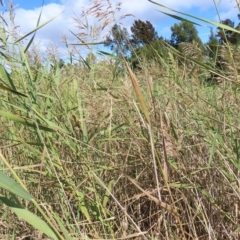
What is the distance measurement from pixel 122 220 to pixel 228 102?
60 cm

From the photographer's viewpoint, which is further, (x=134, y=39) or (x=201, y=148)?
(x=134, y=39)

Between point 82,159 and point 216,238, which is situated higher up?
point 82,159

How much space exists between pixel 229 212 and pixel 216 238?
0.11 meters

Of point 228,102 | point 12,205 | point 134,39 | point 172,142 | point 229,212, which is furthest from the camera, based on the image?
point 134,39

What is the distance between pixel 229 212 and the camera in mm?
1298

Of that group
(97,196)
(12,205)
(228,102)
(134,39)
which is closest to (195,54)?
(228,102)

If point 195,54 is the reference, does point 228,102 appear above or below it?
below

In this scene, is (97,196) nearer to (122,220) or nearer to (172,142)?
(122,220)

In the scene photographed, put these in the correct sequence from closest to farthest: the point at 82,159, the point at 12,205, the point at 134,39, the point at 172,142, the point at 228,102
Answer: the point at 12,205, the point at 172,142, the point at 82,159, the point at 228,102, the point at 134,39

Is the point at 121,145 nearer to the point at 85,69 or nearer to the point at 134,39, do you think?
the point at 134,39

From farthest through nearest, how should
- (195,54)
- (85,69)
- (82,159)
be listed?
(85,69) < (195,54) < (82,159)

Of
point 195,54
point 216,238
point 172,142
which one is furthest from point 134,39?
point 216,238

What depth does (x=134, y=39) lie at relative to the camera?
6.30 feet

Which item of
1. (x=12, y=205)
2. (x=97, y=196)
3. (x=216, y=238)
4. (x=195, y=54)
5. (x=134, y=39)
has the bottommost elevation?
(x=216, y=238)
